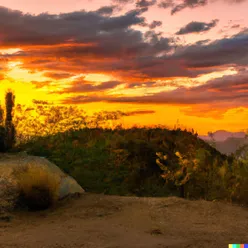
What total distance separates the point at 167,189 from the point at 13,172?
4175 mm

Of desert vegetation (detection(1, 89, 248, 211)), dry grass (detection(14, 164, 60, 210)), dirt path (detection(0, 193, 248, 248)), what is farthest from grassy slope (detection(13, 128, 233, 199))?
dry grass (detection(14, 164, 60, 210))

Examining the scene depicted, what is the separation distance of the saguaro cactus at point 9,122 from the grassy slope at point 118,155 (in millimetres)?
456

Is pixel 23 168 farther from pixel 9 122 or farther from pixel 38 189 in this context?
pixel 9 122

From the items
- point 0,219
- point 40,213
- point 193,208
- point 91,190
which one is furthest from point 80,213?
point 91,190

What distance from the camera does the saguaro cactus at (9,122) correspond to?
1603 centimetres

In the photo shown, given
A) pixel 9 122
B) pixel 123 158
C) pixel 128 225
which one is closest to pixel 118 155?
pixel 123 158

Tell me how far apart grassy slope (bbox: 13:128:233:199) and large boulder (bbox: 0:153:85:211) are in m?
1.37

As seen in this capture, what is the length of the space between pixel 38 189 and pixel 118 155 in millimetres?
4410

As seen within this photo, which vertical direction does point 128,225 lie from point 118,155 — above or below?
below

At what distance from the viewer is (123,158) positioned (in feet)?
46.0

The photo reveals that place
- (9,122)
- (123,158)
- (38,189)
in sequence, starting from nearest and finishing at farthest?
(38,189) → (123,158) → (9,122)

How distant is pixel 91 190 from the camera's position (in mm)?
12727

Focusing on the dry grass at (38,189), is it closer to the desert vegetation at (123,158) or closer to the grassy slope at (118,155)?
the desert vegetation at (123,158)

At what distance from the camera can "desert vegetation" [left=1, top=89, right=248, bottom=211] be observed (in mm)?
11344
